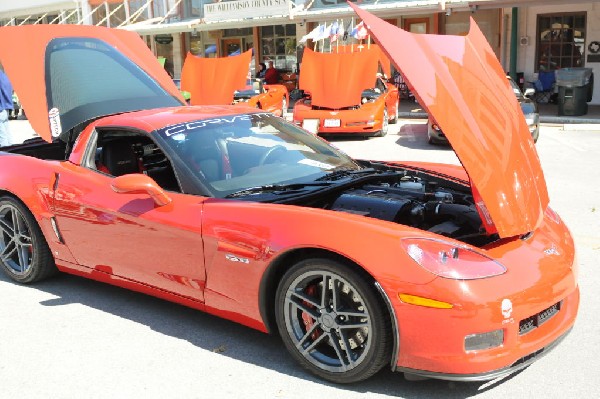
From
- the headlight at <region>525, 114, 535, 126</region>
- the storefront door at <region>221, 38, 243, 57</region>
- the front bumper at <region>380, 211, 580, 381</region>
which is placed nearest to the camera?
the front bumper at <region>380, 211, 580, 381</region>

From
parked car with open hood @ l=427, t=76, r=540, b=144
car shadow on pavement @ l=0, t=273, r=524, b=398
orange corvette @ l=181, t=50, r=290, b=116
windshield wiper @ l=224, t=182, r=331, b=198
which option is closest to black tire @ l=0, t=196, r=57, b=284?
car shadow on pavement @ l=0, t=273, r=524, b=398

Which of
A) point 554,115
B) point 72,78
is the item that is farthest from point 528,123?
point 72,78

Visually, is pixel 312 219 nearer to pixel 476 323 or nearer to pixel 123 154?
pixel 476 323

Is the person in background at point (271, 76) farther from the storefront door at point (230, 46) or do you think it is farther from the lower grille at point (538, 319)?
the lower grille at point (538, 319)

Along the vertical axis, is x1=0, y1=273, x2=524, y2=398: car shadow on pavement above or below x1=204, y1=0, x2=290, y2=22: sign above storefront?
below

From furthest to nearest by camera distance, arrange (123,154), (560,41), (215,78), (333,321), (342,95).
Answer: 1. (560,41)
2. (215,78)
3. (342,95)
4. (123,154)
5. (333,321)

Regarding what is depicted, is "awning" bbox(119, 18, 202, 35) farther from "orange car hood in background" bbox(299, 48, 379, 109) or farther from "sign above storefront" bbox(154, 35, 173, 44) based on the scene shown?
"orange car hood in background" bbox(299, 48, 379, 109)

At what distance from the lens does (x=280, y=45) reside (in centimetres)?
2512

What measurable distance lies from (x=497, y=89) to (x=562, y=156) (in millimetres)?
7232

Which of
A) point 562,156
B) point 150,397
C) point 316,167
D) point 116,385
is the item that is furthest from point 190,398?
point 562,156

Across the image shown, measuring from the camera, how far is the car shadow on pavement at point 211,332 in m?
3.17

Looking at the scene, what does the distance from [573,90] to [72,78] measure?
13.2 meters

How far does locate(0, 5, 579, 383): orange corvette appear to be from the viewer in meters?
2.92

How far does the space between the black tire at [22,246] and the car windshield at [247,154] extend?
4.46ft
